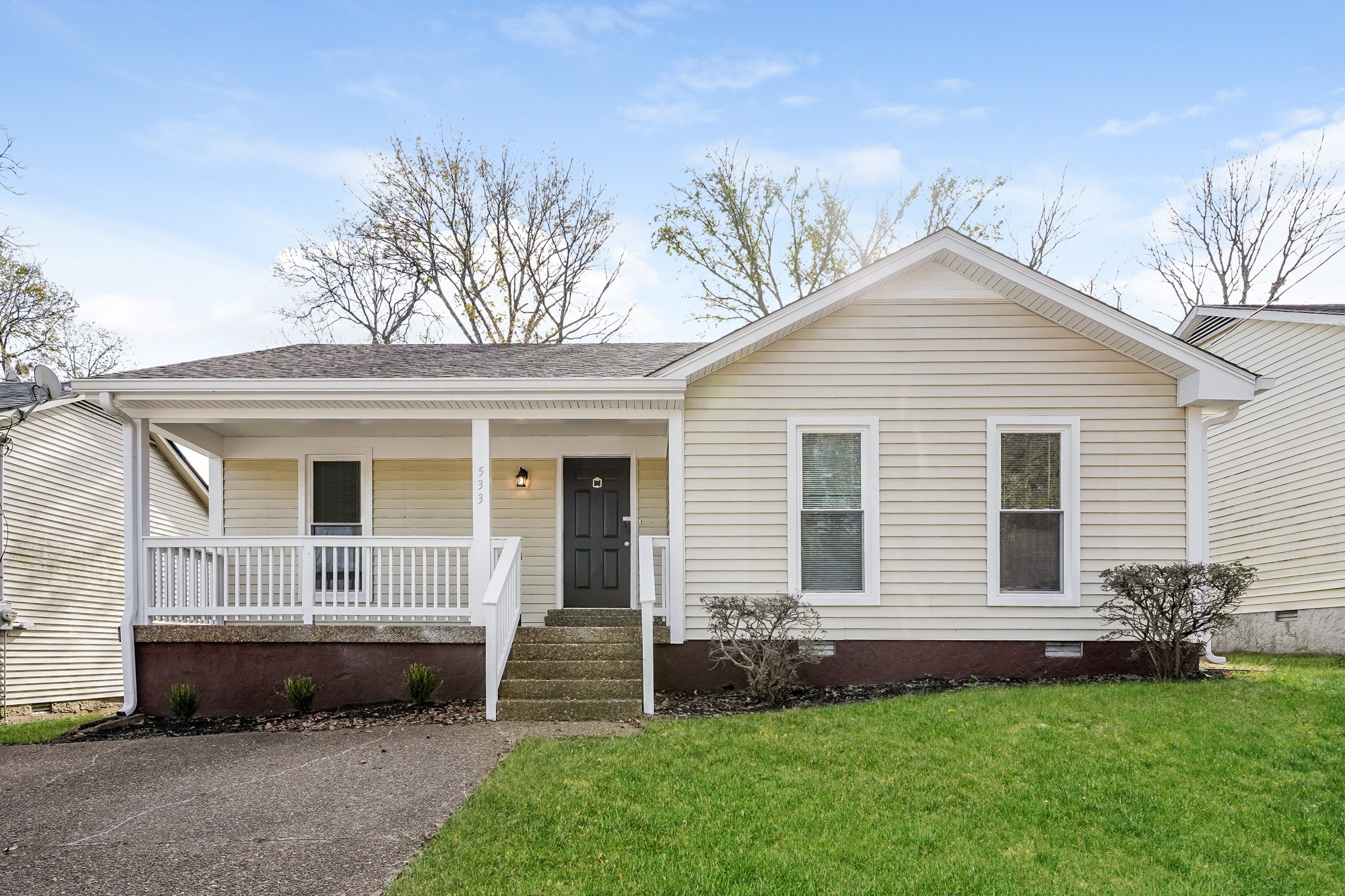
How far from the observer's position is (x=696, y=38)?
1593 cm

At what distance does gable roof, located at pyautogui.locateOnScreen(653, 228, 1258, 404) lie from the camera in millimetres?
8633

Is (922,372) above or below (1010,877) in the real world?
above

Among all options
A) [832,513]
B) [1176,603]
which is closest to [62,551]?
[832,513]

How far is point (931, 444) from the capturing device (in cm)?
907

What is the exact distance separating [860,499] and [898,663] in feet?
5.46

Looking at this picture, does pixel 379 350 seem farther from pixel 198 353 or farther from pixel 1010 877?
pixel 198 353

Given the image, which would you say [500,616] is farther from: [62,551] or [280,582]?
[62,551]

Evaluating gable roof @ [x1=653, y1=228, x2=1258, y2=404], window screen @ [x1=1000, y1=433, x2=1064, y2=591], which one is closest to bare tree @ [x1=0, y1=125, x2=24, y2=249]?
gable roof @ [x1=653, y1=228, x2=1258, y2=404]

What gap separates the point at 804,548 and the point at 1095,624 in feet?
9.62

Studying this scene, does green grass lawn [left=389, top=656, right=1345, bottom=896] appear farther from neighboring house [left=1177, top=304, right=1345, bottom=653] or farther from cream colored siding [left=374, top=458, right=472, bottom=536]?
neighboring house [left=1177, top=304, right=1345, bottom=653]

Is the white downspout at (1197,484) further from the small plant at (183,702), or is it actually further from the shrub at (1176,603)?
the small plant at (183,702)

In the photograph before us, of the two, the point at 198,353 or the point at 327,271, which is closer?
the point at 327,271

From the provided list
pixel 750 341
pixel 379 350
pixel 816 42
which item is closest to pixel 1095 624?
pixel 750 341

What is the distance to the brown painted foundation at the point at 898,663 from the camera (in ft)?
29.2
